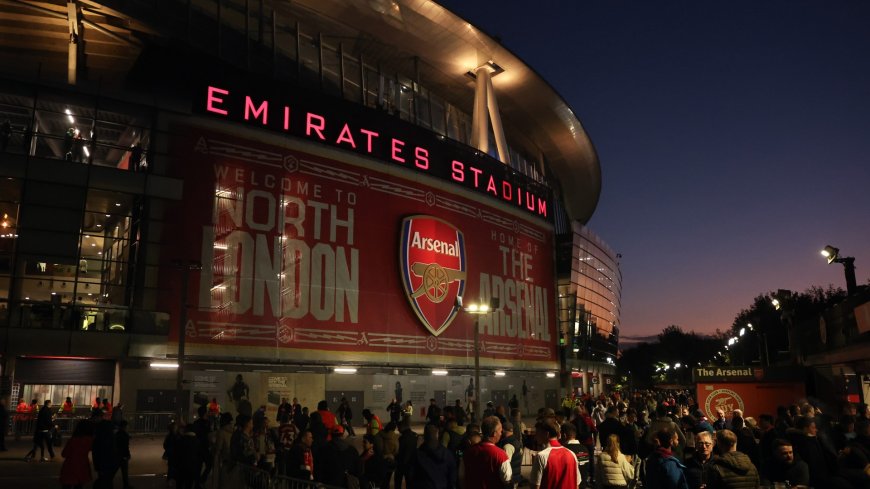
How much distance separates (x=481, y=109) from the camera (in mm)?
43688

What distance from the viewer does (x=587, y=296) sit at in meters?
53.9

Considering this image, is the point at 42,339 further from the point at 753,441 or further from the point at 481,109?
the point at 481,109

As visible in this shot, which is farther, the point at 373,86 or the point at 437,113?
the point at 437,113

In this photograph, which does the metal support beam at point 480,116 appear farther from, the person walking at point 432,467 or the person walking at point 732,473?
the person walking at point 732,473

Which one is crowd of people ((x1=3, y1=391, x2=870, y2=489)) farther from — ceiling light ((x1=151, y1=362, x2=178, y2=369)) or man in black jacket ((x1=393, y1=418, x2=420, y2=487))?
ceiling light ((x1=151, y1=362, x2=178, y2=369))

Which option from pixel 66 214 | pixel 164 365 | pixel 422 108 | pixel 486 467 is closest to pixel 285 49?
pixel 422 108

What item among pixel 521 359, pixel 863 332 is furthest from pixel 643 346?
pixel 863 332

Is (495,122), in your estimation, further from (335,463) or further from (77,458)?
(335,463)

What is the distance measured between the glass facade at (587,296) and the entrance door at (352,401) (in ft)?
64.2

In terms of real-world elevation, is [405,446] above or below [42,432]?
above

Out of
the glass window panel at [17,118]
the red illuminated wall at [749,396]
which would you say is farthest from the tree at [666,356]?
the glass window panel at [17,118]

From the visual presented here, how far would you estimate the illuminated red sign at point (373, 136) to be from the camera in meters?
29.1

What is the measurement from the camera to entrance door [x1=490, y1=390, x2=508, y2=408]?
39625 millimetres

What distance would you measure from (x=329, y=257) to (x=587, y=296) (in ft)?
96.4
